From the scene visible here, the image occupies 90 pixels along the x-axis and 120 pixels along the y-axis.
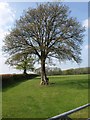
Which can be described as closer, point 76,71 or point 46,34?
point 46,34

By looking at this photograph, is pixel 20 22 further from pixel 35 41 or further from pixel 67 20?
pixel 67 20

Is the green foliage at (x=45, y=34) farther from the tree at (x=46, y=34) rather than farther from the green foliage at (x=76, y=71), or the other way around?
the green foliage at (x=76, y=71)

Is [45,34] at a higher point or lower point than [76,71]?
higher

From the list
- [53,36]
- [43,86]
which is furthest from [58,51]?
[43,86]

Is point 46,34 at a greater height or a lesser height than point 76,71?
greater

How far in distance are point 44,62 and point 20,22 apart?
683 centimetres

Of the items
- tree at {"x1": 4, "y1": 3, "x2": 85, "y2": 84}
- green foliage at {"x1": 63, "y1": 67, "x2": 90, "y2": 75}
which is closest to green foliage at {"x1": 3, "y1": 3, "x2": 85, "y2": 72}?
tree at {"x1": 4, "y1": 3, "x2": 85, "y2": 84}

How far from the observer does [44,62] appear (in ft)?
131

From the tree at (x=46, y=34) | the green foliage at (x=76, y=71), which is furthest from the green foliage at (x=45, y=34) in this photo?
the green foliage at (x=76, y=71)

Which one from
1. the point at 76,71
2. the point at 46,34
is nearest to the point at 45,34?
the point at 46,34

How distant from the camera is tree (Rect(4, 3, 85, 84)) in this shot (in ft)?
124

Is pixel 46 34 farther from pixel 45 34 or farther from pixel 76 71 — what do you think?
pixel 76 71

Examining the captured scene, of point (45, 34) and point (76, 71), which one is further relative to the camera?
point (76, 71)

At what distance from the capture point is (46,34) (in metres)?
38.9
